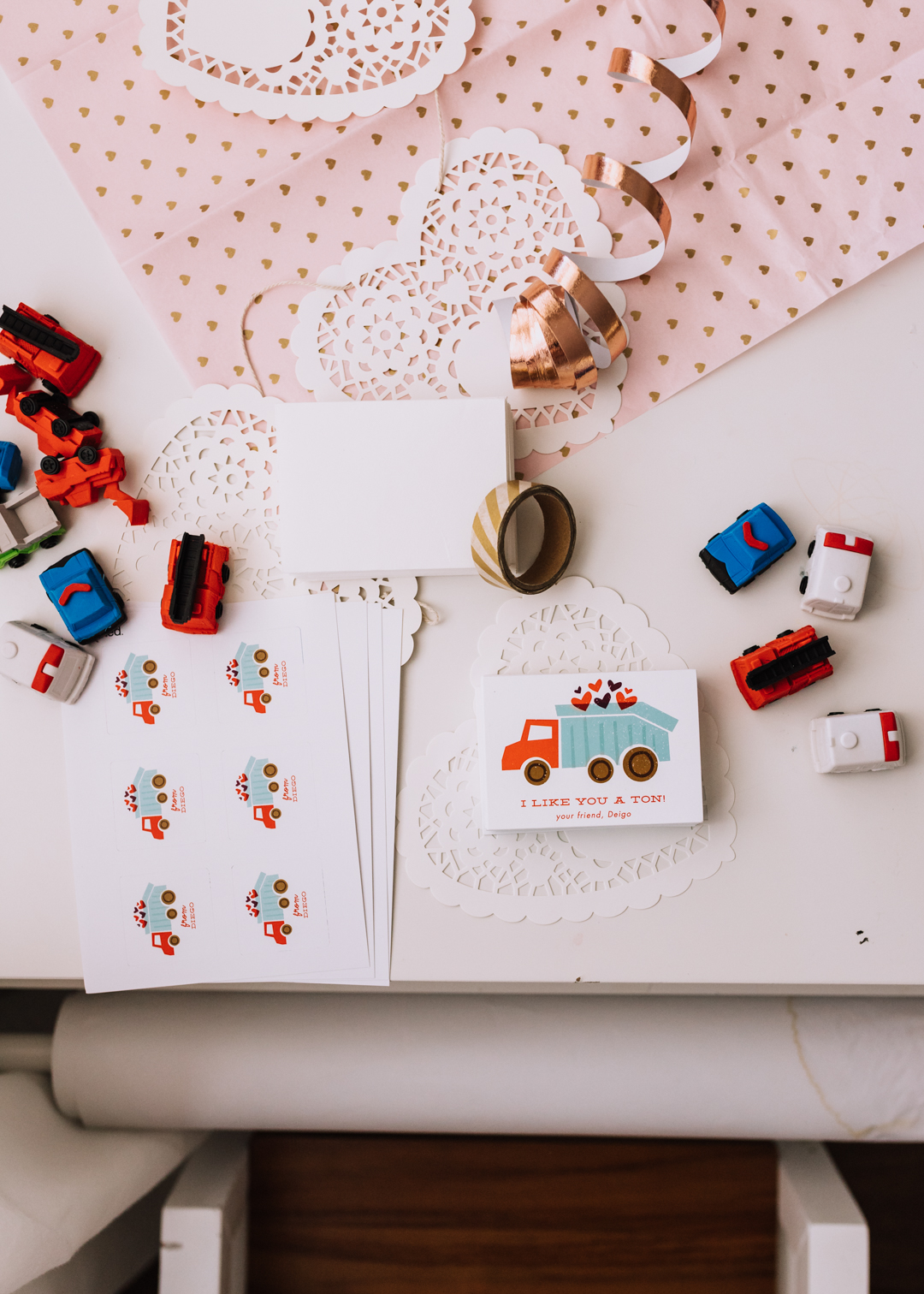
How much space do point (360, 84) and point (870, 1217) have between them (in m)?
1.34

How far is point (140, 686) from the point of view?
695mm

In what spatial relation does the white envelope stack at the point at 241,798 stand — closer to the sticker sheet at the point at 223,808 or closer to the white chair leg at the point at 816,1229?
the sticker sheet at the point at 223,808

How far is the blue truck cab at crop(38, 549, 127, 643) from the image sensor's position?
68 centimetres

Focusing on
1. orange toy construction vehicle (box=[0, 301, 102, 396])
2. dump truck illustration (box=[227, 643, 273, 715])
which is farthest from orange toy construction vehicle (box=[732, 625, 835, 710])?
orange toy construction vehicle (box=[0, 301, 102, 396])

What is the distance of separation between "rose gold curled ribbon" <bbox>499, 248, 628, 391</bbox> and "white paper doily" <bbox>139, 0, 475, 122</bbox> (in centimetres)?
20

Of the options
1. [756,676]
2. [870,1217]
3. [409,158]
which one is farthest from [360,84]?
[870,1217]

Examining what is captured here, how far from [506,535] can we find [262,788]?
294 millimetres

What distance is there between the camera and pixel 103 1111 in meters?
0.76

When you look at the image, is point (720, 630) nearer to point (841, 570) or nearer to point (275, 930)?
point (841, 570)

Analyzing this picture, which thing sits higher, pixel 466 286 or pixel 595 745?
pixel 466 286

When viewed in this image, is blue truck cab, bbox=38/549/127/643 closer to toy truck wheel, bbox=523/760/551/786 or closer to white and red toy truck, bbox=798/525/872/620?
toy truck wheel, bbox=523/760/551/786

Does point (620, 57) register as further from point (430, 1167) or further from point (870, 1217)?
point (870, 1217)

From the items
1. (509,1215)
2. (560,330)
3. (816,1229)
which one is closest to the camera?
(560,330)

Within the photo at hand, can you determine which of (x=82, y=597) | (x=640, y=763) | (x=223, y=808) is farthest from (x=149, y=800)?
(x=640, y=763)
